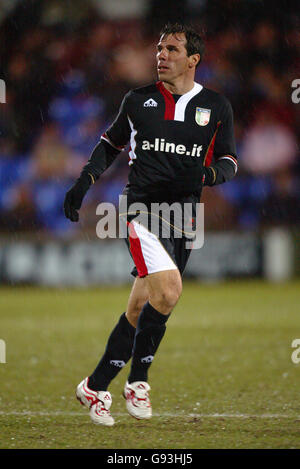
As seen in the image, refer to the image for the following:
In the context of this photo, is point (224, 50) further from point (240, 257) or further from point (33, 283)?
point (33, 283)

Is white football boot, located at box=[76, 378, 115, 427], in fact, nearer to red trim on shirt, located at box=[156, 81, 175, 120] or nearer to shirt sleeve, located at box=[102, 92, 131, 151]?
shirt sleeve, located at box=[102, 92, 131, 151]

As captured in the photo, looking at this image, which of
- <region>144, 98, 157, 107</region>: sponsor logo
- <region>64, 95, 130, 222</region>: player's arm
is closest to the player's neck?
<region>144, 98, 157, 107</region>: sponsor logo

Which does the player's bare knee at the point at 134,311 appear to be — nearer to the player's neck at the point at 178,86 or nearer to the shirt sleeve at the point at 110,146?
the shirt sleeve at the point at 110,146

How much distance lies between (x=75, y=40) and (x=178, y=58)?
509 inches

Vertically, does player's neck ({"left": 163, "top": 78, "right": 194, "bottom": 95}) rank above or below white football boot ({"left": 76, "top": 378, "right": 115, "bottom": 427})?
above

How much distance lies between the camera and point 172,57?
3.86 metres

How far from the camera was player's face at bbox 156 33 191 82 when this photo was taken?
12.6 ft

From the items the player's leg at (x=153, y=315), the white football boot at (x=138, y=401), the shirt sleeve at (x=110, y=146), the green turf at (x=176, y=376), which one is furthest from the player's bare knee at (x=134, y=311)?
the shirt sleeve at (x=110, y=146)

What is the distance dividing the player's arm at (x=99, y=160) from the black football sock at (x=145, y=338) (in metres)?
0.60

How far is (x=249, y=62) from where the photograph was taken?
15.5m

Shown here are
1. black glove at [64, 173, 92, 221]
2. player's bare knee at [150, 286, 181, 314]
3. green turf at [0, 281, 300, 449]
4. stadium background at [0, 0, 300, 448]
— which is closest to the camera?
green turf at [0, 281, 300, 449]

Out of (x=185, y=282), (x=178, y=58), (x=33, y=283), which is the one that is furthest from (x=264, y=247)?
(x=178, y=58)

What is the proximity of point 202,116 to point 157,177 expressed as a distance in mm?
391

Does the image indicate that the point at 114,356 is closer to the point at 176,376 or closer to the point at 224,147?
the point at 224,147
